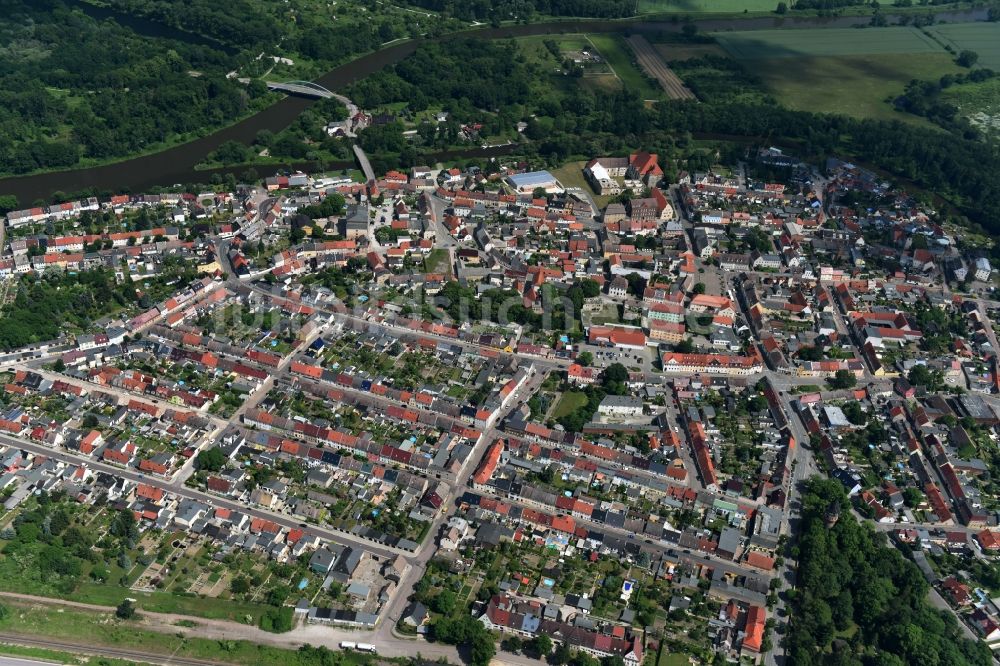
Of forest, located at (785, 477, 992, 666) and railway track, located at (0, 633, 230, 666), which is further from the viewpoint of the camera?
forest, located at (785, 477, 992, 666)

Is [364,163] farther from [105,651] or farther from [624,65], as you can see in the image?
[105,651]

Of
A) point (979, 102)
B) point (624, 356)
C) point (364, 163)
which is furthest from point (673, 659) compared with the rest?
point (979, 102)

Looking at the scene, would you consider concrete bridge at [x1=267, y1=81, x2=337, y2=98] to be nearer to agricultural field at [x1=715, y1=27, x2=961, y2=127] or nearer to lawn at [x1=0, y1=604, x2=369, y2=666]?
agricultural field at [x1=715, y1=27, x2=961, y2=127]

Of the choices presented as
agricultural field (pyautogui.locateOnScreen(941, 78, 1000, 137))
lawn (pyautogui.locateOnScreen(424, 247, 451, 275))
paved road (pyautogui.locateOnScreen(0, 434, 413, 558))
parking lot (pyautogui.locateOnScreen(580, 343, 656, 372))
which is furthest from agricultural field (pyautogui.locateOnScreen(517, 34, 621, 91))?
paved road (pyautogui.locateOnScreen(0, 434, 413, 558))

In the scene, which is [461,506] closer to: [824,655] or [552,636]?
[552,636]

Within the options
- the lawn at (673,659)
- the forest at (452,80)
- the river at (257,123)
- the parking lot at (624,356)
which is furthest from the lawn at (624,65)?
the lawn at (673,659)

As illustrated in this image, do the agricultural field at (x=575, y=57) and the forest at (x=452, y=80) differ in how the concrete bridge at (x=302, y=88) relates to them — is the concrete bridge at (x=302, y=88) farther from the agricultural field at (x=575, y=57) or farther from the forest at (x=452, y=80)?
the agricultural field at (x=575, y=57)
